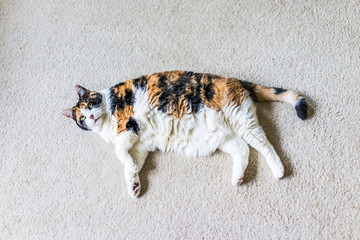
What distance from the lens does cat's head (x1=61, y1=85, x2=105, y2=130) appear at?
142cm

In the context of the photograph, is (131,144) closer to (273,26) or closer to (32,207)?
(32,207)

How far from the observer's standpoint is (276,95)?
144 cm

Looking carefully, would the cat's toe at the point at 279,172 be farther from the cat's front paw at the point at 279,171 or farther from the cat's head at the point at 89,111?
the cat's head at the point at 89,111

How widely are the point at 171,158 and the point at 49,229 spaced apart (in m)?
0.72

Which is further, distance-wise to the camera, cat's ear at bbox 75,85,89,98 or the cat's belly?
cat's ear at bbox 75,85,89,98

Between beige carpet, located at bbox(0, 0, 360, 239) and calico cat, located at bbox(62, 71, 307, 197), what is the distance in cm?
7

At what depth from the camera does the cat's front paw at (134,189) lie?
54.6 inches

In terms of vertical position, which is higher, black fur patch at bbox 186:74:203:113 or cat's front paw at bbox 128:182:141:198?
black fur patch at bbox 186:74:203:113

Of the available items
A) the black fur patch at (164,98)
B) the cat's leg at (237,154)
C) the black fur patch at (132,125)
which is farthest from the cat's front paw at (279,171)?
the black fur patch at (132,125)

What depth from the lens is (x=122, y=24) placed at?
1.87 meters

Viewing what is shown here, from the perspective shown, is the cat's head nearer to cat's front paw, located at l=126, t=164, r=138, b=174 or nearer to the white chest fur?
the white chest fur

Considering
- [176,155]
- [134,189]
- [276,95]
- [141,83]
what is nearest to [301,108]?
[276,95]

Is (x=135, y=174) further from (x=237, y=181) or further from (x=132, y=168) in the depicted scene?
(x=237, y=181)

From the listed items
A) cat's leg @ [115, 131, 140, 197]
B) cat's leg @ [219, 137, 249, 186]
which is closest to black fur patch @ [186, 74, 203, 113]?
cat's leg @ [219, 137, 249, 186]
